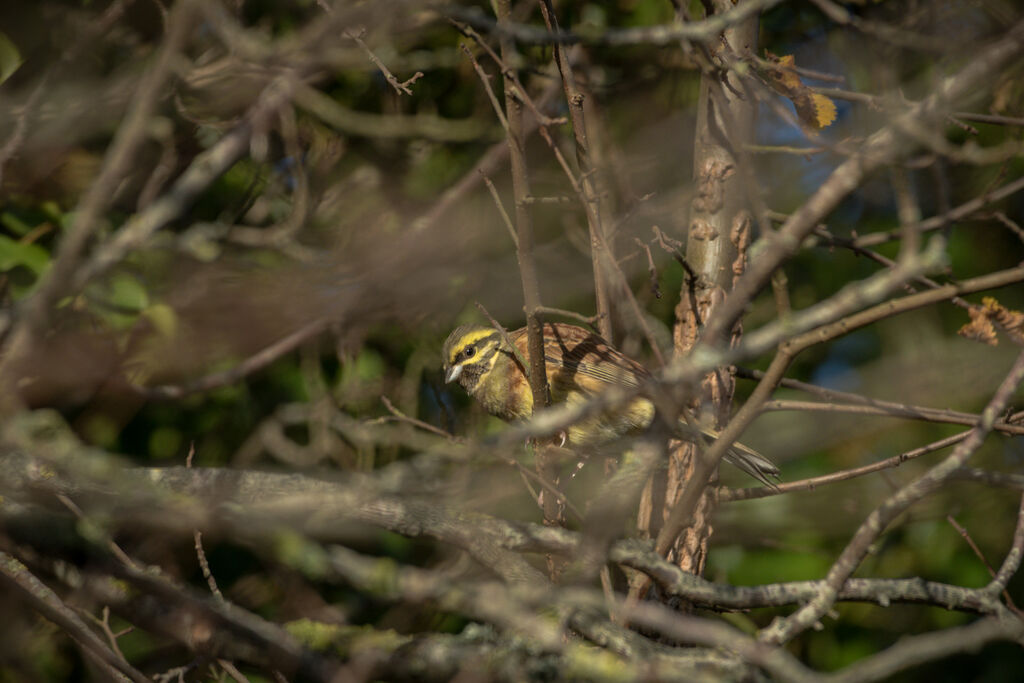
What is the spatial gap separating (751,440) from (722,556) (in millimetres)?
1027

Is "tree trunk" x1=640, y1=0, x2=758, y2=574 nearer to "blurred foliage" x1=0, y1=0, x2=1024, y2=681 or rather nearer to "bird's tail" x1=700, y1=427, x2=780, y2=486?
"bird's tail" x1=700, y1=427, x2=780, y2=486

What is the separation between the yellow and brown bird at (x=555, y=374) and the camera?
4383 millimetres

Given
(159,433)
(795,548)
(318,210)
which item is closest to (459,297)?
(318,210)

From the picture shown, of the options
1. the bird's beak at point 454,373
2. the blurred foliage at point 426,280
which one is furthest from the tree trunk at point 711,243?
the bird's beak at point 454,373

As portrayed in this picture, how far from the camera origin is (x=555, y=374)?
181 inches

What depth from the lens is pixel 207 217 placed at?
5.03 meters

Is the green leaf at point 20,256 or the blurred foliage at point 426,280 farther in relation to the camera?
the blurred foliage at point 426,280

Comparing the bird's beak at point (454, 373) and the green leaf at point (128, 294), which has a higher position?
the bird's beak at point (454, 373)

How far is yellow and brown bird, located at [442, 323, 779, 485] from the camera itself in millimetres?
4383

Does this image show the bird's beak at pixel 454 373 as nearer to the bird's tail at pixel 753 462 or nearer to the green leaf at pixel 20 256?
the bird's tail at pixel 753 462

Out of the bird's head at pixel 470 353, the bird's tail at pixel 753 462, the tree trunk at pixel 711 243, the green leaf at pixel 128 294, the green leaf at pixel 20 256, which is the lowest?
the green leaf at pixel 20 256

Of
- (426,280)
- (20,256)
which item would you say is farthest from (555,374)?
(20,256)

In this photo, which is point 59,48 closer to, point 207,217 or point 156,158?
point 156,158

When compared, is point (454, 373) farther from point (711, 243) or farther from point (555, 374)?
point (711, 243)
